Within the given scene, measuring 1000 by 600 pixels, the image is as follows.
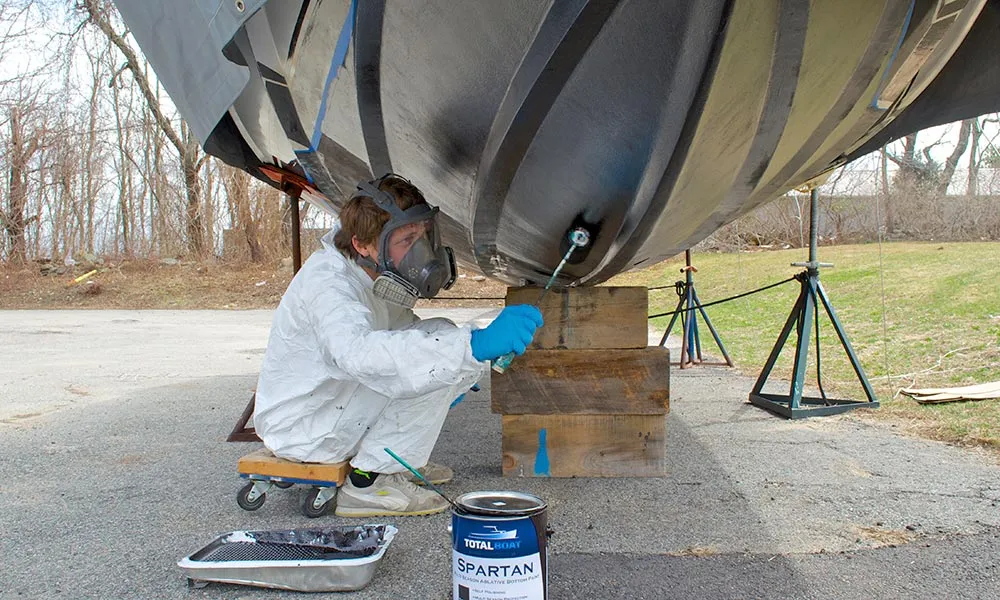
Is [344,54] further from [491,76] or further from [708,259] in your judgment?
[708,259]

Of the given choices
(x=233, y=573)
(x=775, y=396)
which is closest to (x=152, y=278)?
(x=775, y=396)

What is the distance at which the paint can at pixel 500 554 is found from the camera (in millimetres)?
1480

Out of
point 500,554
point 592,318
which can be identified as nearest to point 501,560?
point 500,554

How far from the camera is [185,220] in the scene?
1997 cm

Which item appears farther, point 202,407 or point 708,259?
point 708,259

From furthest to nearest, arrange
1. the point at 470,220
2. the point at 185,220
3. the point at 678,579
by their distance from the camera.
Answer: the point at 185,220 → the point at 470,220 → the point at 678,579

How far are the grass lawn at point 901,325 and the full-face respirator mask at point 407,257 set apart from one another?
2.79 meters

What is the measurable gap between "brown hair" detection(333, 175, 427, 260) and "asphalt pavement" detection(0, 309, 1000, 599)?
94cm

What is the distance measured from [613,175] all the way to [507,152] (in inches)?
13.4

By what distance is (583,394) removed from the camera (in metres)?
2.70

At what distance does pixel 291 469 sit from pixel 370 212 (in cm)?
86

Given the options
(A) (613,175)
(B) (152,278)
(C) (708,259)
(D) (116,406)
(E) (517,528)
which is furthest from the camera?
(C) (708,259)

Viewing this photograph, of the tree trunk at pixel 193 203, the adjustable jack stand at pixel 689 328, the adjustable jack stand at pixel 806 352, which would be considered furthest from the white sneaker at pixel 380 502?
the tree trunk at pixel 193 203

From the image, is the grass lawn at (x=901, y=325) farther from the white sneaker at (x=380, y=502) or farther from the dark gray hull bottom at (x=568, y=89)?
the white sneaker at (x=380, y=502)
